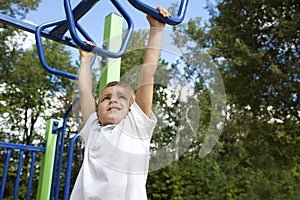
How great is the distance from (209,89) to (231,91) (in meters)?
4.91

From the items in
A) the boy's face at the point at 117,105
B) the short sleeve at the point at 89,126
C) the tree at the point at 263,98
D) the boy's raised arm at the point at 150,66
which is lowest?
the short sleeve at the point at 89,126

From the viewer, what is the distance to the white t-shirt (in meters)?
0.89

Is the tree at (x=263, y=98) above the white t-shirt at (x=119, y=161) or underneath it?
above

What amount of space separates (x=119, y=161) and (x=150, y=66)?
227mm

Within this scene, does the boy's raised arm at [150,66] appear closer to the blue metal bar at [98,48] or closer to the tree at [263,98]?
the blue metal bar at [98,48]

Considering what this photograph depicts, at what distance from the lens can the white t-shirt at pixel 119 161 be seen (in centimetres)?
89

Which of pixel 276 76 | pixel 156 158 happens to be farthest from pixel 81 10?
pixel 276 76

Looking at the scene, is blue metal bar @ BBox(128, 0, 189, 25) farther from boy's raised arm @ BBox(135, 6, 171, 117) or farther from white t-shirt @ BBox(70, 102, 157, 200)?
white t-shirt @ BBox(70, 102, 157, 200)

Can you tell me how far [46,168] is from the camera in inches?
95.3

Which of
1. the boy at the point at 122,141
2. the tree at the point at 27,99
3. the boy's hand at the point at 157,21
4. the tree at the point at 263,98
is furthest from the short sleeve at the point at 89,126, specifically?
the tree at the point at 27,99

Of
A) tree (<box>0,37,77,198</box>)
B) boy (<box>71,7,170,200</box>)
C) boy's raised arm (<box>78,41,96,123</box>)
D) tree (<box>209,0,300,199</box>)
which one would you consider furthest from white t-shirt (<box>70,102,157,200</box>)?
tree (<box>0,37,77,198</box>)

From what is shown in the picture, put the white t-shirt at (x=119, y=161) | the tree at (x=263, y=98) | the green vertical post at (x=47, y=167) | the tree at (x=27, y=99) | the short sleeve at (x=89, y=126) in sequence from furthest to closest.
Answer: the tree at (x=27, y=99)
the tree at (x=263, y=98)
the green vertical post at (x=47, y=167)
the short sleeve at (x=89, y=126)
the white t-shirt at (x=119, y=161)

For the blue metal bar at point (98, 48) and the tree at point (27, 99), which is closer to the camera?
the blue metal bar at point (98, 48)

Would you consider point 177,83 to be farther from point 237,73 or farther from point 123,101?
point 237,73
